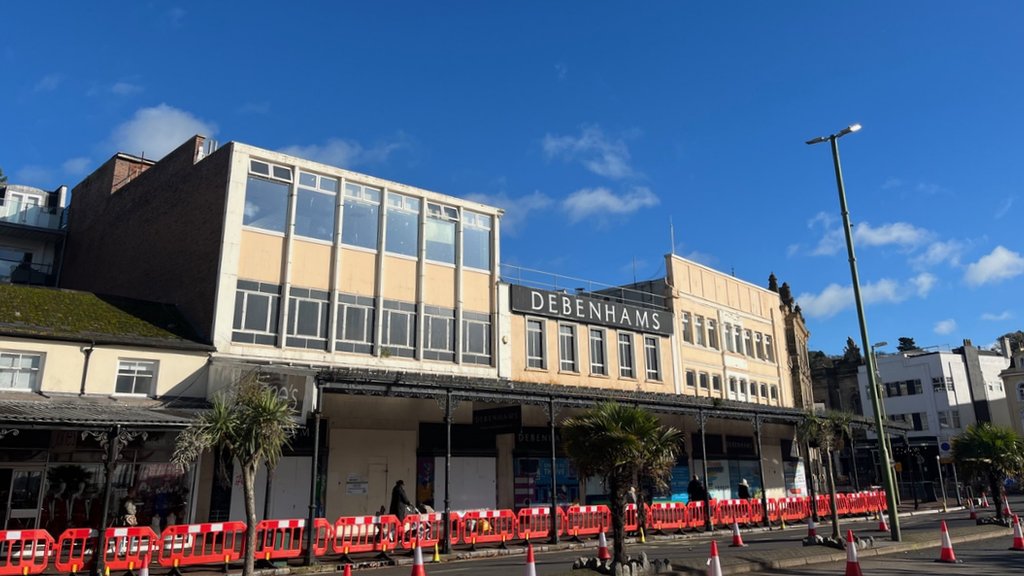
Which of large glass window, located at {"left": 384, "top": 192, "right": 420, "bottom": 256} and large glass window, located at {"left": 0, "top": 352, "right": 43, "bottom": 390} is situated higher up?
large glass window, located at {"left": 384, "top": 192, "right": 420, "bottom": 256}

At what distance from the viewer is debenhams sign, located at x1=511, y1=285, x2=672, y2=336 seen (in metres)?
28.7

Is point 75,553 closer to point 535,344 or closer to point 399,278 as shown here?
point 399,278

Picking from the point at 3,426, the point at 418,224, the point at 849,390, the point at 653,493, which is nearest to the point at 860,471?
the point at 849,390

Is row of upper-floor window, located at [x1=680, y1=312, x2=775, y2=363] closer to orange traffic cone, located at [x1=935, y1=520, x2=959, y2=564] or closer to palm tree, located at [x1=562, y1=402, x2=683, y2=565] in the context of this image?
orange traffic cone, located at [x1=935, y1=520, x2=959, y2=564]

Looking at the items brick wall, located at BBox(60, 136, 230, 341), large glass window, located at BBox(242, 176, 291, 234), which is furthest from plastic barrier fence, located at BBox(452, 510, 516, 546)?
large glass window, located at BBox(242, 176, 291, 234)

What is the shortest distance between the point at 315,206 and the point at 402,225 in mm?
3300

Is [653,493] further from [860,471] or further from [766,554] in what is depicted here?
[860,471]

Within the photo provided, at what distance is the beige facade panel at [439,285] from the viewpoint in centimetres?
2620

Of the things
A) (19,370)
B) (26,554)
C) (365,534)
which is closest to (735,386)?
(365,534)

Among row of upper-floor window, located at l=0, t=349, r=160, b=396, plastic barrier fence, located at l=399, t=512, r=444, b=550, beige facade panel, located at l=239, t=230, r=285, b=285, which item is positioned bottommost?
plastic barrier fence, located at l=399, t=512, r=444, b=550

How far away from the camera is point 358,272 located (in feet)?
81.3

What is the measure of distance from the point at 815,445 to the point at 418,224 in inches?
609

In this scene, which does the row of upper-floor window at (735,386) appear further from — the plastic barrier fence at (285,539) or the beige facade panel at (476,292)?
the plastic barrier fence at (285,539)

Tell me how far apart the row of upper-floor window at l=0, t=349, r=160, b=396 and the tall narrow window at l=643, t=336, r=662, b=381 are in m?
20.7
